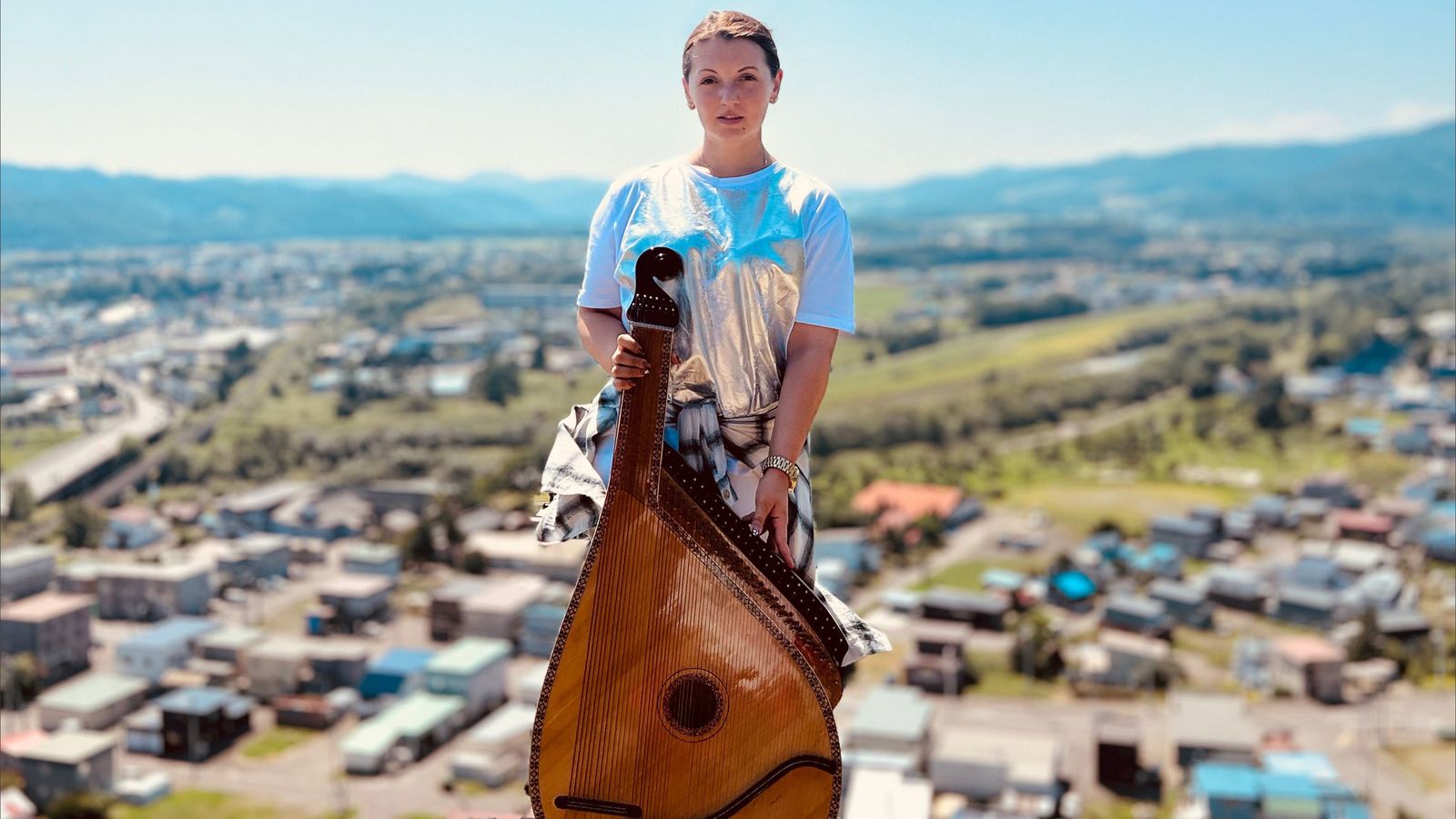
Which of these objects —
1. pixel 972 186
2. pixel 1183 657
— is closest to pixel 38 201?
pixel 1183 657

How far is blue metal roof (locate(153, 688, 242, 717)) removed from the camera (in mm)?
10000

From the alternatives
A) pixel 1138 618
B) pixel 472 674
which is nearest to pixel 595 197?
pixel 1138 618

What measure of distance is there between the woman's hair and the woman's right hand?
0.33 metres

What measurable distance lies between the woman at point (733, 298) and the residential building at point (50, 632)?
38.3ft

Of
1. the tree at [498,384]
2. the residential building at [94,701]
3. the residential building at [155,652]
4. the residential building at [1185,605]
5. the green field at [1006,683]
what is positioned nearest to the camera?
the residential building at [94,701]

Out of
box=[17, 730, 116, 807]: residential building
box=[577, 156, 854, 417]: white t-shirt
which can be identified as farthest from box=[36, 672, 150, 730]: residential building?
box=[577, 156, 854, 417]: white t-shirt

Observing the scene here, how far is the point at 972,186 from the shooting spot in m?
149

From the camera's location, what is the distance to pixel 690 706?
128 centimetres

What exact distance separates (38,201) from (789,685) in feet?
32.0

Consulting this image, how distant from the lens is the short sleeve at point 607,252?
4.59 feet

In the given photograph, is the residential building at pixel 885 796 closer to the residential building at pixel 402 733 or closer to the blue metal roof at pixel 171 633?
the residential building at pixel 402 733

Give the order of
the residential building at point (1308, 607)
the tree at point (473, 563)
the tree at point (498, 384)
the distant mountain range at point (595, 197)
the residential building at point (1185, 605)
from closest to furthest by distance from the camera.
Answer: the distant mountain range at point (595, 197), the residential building at point (1185, 605), the residential building at point (1308, 607), the tree at point (473, 563), the tree at point (498, 384)

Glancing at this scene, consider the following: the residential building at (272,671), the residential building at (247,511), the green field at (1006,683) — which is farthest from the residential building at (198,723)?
the residential building at (247,511)

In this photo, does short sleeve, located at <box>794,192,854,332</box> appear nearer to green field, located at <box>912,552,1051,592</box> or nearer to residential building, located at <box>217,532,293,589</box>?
green field, located at <box>912,552,1051,592</box>
